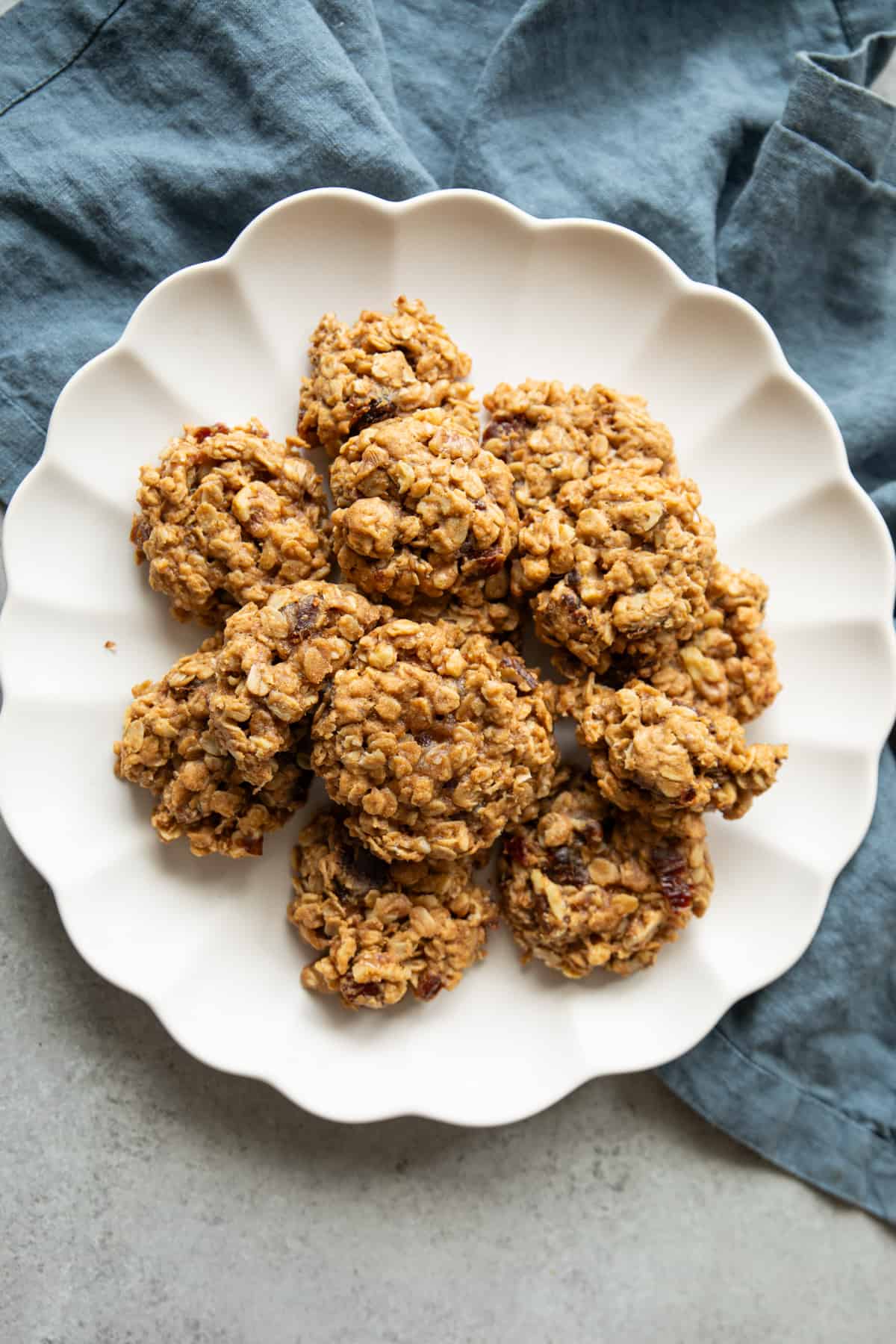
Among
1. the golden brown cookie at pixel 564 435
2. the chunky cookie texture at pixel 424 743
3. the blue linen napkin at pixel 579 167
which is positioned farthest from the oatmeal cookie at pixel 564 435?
the blue linen napkin at pixel 579 167

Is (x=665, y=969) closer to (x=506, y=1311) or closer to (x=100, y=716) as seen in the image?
(x=506, y=1311)

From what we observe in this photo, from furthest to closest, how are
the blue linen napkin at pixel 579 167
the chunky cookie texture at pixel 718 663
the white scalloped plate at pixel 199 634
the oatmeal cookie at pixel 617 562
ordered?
the blue linen napkin at pixel 579 167 < the white scalloped plate at pixel 199 634 < the chunky cookie texture at pixel 718 663 < the oatmeal cookie at pixel 617 562

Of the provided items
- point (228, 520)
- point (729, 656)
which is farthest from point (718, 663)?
point (228, 520)

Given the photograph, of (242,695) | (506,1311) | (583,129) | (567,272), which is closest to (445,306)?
(567,272)

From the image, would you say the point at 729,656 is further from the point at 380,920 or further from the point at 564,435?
the point at 380,920

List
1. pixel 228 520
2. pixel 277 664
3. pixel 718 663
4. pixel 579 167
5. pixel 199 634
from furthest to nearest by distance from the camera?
pixel 579 167 < pixel 199 634 < pixel 718 663 < pixel 228 520 < pixel 277 664

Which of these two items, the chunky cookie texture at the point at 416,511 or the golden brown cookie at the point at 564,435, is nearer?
the chunky cookie texture at the point at 416,511

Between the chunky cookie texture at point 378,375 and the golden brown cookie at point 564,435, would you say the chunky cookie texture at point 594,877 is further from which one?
the chunky cookie texture at point 378,375
